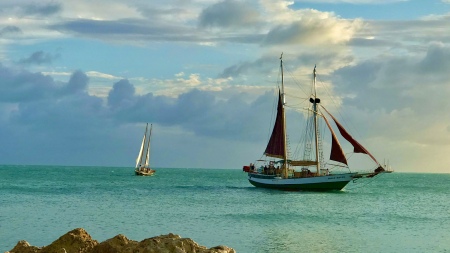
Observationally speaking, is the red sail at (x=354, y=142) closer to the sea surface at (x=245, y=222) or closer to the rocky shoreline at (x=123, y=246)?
the sea surface at (x=245, y=222)

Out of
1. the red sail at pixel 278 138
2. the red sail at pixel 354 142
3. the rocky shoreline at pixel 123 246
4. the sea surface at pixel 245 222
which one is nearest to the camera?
the rocky shoreline at pixel 123 246

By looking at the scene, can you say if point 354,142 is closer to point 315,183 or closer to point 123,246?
point 315,183

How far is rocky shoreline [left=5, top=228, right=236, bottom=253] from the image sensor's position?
11.2 m

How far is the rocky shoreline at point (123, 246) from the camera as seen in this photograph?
11.2 metres

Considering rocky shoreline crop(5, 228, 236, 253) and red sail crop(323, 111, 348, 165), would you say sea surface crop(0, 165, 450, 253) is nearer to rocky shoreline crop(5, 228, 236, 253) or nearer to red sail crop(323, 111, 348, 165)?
red sail crop(323, 111, 348, 165)

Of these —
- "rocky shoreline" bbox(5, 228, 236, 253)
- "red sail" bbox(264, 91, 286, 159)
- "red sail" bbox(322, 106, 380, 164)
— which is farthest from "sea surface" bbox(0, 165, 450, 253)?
"rocky shoreline" bbox(5, 228, 236, 253)

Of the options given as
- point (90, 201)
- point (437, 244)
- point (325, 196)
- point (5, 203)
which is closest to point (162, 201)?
point (90, 201)

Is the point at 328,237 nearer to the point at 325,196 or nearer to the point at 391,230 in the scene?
the point at 391,230

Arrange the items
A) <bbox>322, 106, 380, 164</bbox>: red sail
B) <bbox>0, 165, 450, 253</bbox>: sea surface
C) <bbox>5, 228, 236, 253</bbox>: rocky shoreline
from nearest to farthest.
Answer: <bbox>5, 228, 236, 253</bbox>: rocky shoreline < <bbox>0, 165, 450, 253</bbox>: sea surface < <bbox>322, 106, 380, 164</bbox>: red sail

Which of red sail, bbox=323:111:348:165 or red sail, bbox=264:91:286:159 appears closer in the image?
red sail, bbox=323:111:348:165

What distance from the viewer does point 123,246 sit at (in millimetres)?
11828

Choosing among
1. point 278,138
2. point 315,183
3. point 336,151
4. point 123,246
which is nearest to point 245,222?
point 123,246

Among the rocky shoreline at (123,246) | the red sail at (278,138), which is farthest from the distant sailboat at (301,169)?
the rocky shoreline at (123,246)

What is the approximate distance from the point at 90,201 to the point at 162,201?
5315 mm
